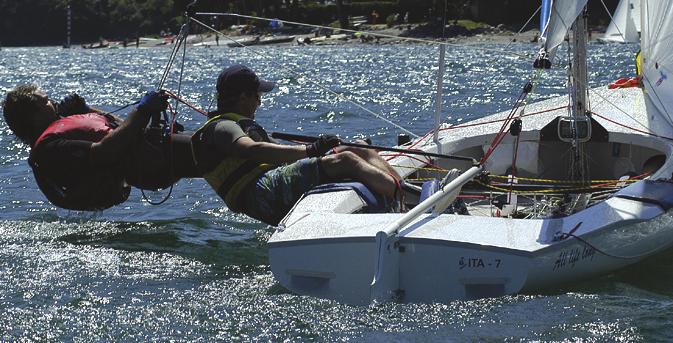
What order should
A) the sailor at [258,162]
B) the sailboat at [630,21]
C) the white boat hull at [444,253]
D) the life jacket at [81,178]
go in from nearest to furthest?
the white boat hull at [444,253], the sailor at [258,162], the life jacket at [81,178], the sailboat at [630,21]

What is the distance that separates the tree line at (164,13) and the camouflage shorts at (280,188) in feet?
168

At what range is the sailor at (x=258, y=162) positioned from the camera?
6527mm

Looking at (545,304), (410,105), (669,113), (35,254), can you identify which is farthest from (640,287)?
(410,105)

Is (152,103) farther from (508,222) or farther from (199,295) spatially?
(508,222)

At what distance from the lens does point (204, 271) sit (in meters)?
6.44

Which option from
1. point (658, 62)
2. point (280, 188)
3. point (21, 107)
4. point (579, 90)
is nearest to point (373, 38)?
point (658, 62)

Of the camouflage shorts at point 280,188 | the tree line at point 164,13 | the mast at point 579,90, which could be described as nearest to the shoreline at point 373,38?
the tree line at point 164,13

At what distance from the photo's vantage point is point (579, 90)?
7566 mm

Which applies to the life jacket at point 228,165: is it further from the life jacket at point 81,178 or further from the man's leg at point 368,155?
the life jacket at point 81,178

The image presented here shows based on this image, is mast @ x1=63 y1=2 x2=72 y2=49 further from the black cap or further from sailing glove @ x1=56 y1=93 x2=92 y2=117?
the black cap

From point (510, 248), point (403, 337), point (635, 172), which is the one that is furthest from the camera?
point (635, 172)

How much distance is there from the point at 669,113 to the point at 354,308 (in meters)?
→ 3.51

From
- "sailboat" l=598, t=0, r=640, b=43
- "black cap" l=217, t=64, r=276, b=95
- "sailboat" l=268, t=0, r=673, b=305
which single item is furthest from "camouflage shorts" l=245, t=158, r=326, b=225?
"sailboat" l=598, t=0, r=640, b=43

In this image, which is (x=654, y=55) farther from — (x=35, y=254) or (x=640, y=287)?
(x=35, y=254)
